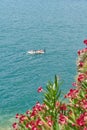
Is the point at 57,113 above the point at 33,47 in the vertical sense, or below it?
above

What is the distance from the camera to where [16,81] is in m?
40.6

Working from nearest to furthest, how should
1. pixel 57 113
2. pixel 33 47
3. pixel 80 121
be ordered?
pixel 80 121 → pixel 57 113 → pixel 33 47

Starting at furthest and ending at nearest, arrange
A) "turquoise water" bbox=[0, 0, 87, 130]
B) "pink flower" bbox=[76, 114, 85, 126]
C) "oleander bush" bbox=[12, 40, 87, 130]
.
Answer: "turquoise water" bbox=[0, 0, 87, 130] → "oleander bush" bbox=[12, 40, 87, 130] → "pink flower" bbox=[76, 114, 85, 126]

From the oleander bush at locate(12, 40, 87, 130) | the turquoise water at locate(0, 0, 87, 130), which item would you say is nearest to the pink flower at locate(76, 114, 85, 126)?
the oleander bush at locate(12, 40, 87, 130)

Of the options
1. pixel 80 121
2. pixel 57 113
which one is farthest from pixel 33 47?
pixel 80 121

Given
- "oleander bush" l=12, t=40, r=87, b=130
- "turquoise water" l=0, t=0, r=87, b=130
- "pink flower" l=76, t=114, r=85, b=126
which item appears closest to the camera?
"pink flower" l=76, t=114, r=85, b=126

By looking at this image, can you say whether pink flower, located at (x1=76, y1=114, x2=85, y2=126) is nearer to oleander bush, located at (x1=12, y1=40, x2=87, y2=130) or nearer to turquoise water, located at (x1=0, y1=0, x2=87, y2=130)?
oleander bush, located at (x1=12, y1=40, x2=87, y2=130)

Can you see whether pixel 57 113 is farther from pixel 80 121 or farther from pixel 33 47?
pixel 33 47

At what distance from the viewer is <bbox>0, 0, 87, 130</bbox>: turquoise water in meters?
35.8

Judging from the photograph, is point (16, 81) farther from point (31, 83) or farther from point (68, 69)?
point (68, 69)

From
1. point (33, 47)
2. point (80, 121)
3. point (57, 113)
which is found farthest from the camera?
point (33, 47)

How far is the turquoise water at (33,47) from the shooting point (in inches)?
1407

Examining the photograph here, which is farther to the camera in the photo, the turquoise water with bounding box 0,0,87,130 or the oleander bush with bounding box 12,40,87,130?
the turquoise water with bounding box 0,0,87,130

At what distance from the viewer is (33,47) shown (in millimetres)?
56250
